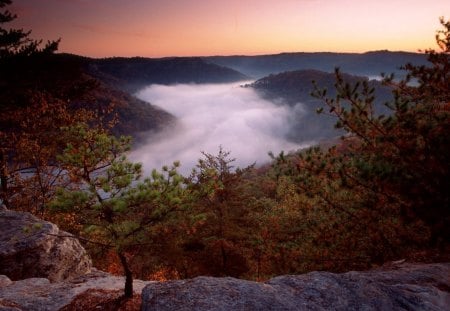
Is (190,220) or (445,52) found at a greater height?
(445,52)

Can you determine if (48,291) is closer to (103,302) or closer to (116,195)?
(103,302)

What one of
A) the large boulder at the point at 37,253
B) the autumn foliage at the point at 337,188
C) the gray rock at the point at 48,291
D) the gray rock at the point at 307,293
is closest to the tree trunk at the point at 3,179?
the autumn foliage at the point at 337,188

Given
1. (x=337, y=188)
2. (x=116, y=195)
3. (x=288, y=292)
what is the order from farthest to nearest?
1. (x=337, y=188)
2. (x=116, y=195)
3. (x=288, y=292)

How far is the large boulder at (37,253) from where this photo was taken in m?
10.3

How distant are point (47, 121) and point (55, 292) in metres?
10.0

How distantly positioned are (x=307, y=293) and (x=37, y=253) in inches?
341

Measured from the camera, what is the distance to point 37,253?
34.8 feet

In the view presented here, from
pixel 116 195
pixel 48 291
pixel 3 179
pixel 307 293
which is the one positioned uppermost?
pixel 116 195

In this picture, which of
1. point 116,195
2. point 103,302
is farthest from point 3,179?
point 116,195

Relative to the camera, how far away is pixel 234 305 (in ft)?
18.5

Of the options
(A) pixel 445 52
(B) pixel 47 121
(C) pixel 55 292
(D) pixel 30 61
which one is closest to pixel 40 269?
(C) pixel 55 292

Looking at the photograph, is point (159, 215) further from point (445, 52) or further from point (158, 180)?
point (445, 52)

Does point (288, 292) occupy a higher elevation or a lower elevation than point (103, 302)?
higher

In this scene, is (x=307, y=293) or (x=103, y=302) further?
(x=103, y=302)
